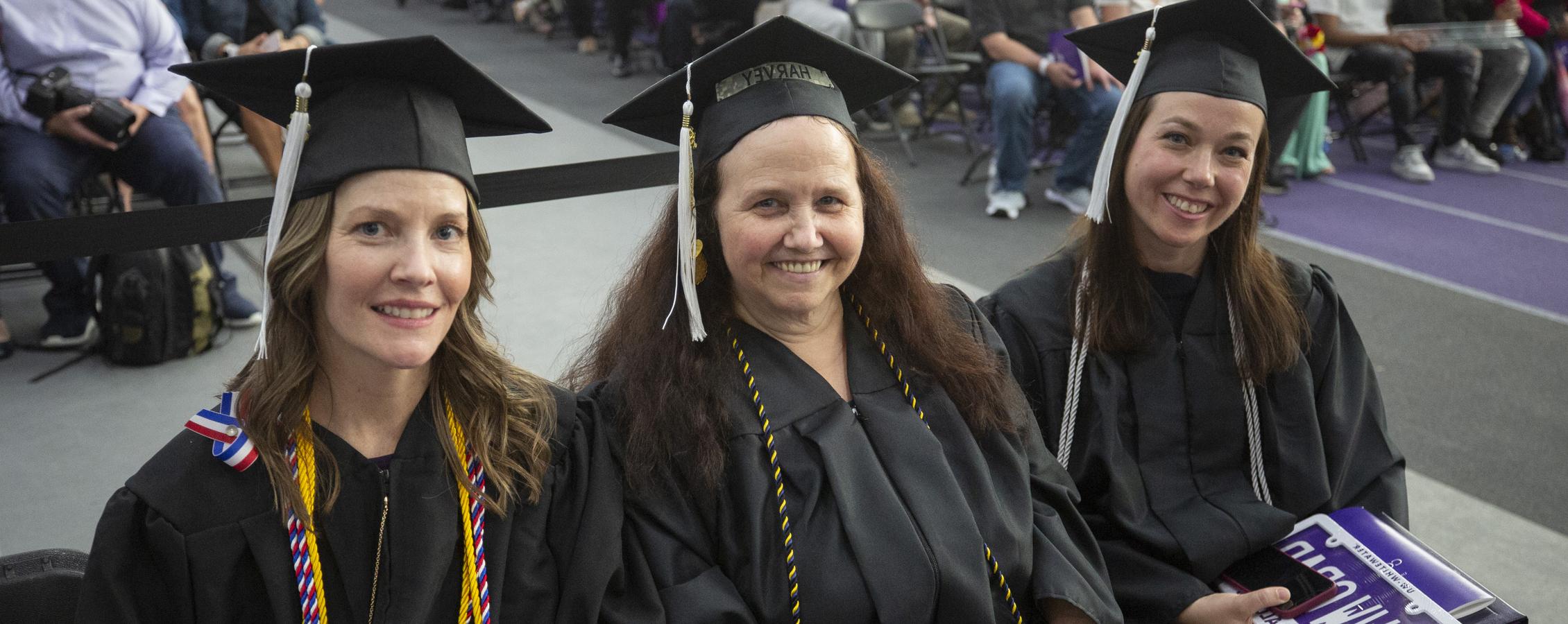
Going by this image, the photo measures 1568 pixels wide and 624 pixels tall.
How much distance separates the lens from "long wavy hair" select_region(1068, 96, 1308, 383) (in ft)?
6.92

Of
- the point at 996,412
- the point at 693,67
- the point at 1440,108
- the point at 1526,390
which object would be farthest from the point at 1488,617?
the point at 1440,108

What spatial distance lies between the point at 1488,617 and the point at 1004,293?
945mm

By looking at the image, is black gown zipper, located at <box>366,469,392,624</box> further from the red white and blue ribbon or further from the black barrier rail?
the black barrier rail

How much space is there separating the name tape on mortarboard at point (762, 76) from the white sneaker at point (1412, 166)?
6.27 meters

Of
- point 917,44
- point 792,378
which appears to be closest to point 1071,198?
point 917,44

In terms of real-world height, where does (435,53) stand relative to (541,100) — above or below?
above

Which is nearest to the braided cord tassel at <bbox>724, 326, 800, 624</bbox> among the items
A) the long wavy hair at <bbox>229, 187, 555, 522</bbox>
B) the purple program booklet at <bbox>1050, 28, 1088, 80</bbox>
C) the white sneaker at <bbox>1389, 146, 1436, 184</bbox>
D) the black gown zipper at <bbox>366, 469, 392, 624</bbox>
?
the long wavy hair at <bbox>229, 187, 555, 522</bbox>

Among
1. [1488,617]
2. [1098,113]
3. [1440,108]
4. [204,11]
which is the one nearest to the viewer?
[1488,617]

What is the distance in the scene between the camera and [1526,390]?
12.4 ft

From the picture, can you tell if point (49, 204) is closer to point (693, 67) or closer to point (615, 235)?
point (615, 235)

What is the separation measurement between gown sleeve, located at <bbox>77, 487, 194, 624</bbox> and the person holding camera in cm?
263

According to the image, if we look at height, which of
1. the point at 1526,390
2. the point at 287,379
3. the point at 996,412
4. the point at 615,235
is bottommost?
the point at 1526,390

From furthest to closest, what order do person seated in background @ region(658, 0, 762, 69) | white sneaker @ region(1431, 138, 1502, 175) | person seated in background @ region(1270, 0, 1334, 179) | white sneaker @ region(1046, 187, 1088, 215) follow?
1. person seated in background @ region(658, 0, 762, 69)
2. white sneaker @ region(1431, 138, 1502, 175)
3. person seated in background @ region(1270, 0, 1334, 179)
4. white sneaker @ region(1046, 187, 1088, 215)

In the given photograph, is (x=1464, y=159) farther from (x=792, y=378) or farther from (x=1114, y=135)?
(x=792, y=378)
